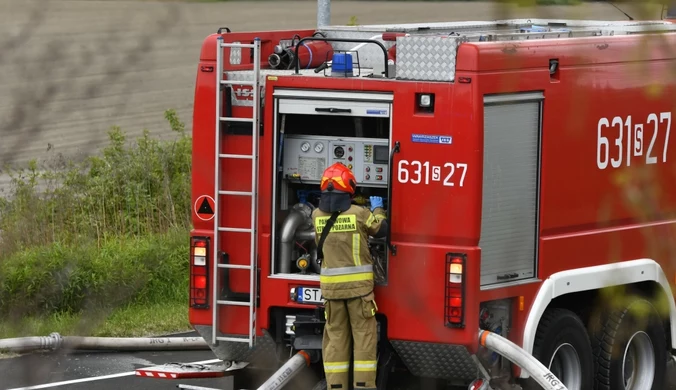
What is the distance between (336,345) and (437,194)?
107 centimetres

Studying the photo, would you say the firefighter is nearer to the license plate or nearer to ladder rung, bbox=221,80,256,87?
the license plate

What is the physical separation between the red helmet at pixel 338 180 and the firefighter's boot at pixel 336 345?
26.2 inches

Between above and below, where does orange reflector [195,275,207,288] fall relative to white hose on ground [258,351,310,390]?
above

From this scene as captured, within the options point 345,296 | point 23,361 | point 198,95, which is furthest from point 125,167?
point 23,361

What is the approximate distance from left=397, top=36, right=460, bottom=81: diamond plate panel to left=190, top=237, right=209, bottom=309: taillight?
165 centimetres

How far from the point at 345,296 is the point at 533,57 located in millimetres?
1764

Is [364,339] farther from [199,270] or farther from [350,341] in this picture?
[199,270]

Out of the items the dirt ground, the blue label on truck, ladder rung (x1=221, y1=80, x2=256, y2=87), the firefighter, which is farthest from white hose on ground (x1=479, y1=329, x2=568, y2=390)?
the dirt ground

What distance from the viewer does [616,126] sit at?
7.83m

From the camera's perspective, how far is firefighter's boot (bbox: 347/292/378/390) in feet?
23.2

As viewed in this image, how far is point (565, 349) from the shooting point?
777 cm

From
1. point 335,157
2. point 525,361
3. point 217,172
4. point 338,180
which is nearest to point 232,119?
point 217,172

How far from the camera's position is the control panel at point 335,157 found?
24.0 feet

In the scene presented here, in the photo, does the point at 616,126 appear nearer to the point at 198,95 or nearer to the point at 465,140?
the point at 465,140
